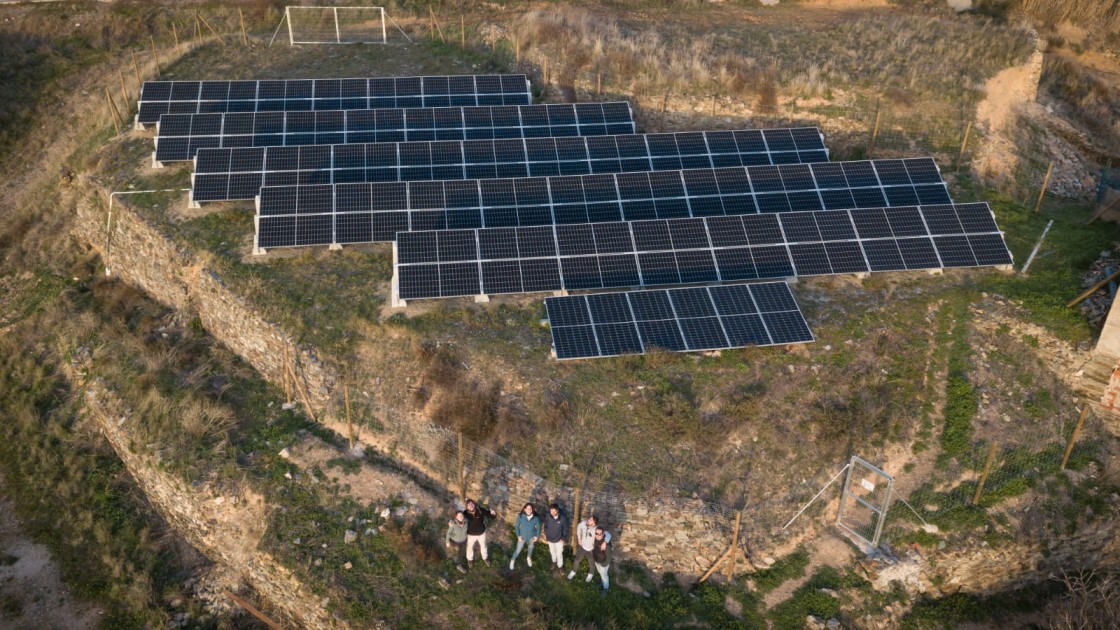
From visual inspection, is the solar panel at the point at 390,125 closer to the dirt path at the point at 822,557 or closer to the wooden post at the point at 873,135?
the wooden post at the point at 873,135

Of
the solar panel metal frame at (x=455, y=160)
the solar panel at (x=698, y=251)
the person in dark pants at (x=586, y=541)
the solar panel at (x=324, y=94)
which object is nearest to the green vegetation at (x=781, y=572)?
the person in dark pants at (x=586, y=541)

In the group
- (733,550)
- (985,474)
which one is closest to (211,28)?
(733,550)

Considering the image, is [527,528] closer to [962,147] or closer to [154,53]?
[962,147]

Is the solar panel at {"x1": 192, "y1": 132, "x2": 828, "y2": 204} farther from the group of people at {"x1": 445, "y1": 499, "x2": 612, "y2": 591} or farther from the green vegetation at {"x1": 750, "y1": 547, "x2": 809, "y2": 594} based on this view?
the green vegetation at {"x1": 750, "y1": 547, "x2": 809, "y2": 594}

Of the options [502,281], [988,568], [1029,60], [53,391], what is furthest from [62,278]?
[1029,60]

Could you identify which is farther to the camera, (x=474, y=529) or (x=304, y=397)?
(x=304, y=397)

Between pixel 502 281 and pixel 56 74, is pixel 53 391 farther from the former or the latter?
pixel 56 74
